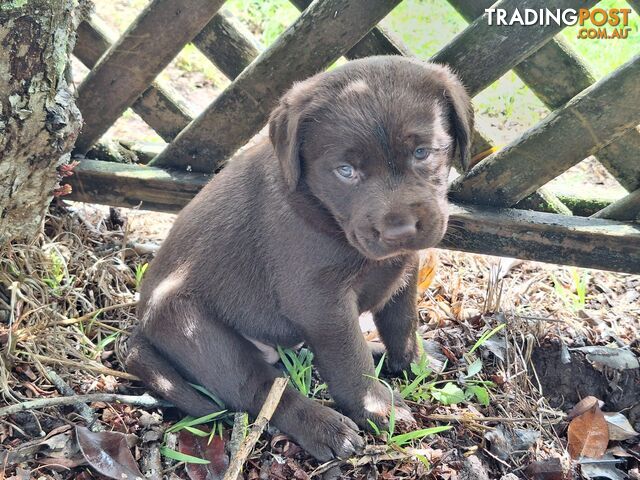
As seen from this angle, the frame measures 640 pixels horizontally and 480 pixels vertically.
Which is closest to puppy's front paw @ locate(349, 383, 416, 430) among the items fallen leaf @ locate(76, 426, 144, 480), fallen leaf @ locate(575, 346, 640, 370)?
fallen leaf @ locate(76, 426, 144, 480)

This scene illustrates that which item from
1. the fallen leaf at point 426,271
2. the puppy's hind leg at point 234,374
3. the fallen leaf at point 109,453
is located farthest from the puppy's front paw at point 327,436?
the fallen leaf at point 426,271

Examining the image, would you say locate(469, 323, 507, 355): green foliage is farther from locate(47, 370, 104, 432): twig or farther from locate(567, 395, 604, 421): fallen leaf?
locate(47, 370, 104, 432): twig

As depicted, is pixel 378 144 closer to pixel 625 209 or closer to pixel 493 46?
pixel 493 46

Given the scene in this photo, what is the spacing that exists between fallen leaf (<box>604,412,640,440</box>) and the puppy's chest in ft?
3.55

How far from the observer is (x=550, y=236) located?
341cm

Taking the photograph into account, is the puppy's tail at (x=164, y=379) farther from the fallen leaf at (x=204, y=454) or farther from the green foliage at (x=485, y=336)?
the green foliage at (x=485, y=336)

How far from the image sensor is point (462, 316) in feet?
11.8

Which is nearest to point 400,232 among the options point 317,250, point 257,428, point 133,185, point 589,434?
point 317,250

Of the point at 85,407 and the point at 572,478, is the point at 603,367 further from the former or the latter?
the point at 85,407

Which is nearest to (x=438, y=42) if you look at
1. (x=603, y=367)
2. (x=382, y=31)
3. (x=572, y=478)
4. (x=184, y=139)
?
(x=382, y=31)

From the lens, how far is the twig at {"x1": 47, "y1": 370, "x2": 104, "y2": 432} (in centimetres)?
279

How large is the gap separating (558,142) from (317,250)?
1180mm

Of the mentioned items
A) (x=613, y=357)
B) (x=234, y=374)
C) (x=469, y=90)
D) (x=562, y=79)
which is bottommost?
(x=234, y=374)

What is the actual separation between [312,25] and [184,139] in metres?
0.89
